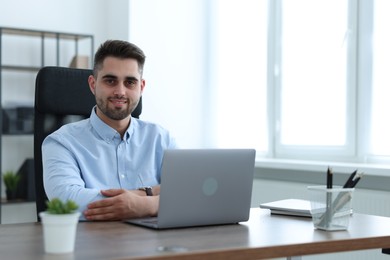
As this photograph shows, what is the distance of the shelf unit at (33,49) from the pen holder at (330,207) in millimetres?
2772

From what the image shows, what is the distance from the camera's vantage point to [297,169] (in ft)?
11.2

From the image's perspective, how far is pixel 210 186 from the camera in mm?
1584

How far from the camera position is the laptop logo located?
1.57 meters

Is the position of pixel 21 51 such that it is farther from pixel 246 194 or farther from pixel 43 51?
pixel 246 194

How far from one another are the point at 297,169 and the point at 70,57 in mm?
1875

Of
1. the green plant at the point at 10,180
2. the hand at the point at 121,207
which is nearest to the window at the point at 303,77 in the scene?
the green plant at the point at 10,180

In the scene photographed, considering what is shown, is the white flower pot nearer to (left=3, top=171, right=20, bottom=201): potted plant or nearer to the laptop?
the laptop

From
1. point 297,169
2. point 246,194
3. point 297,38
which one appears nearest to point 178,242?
point 246,194

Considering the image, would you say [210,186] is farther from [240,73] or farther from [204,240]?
[240,73]

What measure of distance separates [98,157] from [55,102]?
30cm

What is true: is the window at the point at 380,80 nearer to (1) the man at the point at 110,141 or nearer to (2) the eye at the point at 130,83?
(1) the man at the point at 110,141

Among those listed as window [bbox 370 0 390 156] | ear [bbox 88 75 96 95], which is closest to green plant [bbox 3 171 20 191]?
ear [bbox 88 75 96 95]

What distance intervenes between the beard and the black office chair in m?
0.17

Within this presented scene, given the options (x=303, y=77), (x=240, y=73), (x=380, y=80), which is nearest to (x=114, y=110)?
(x=380, y=80)
